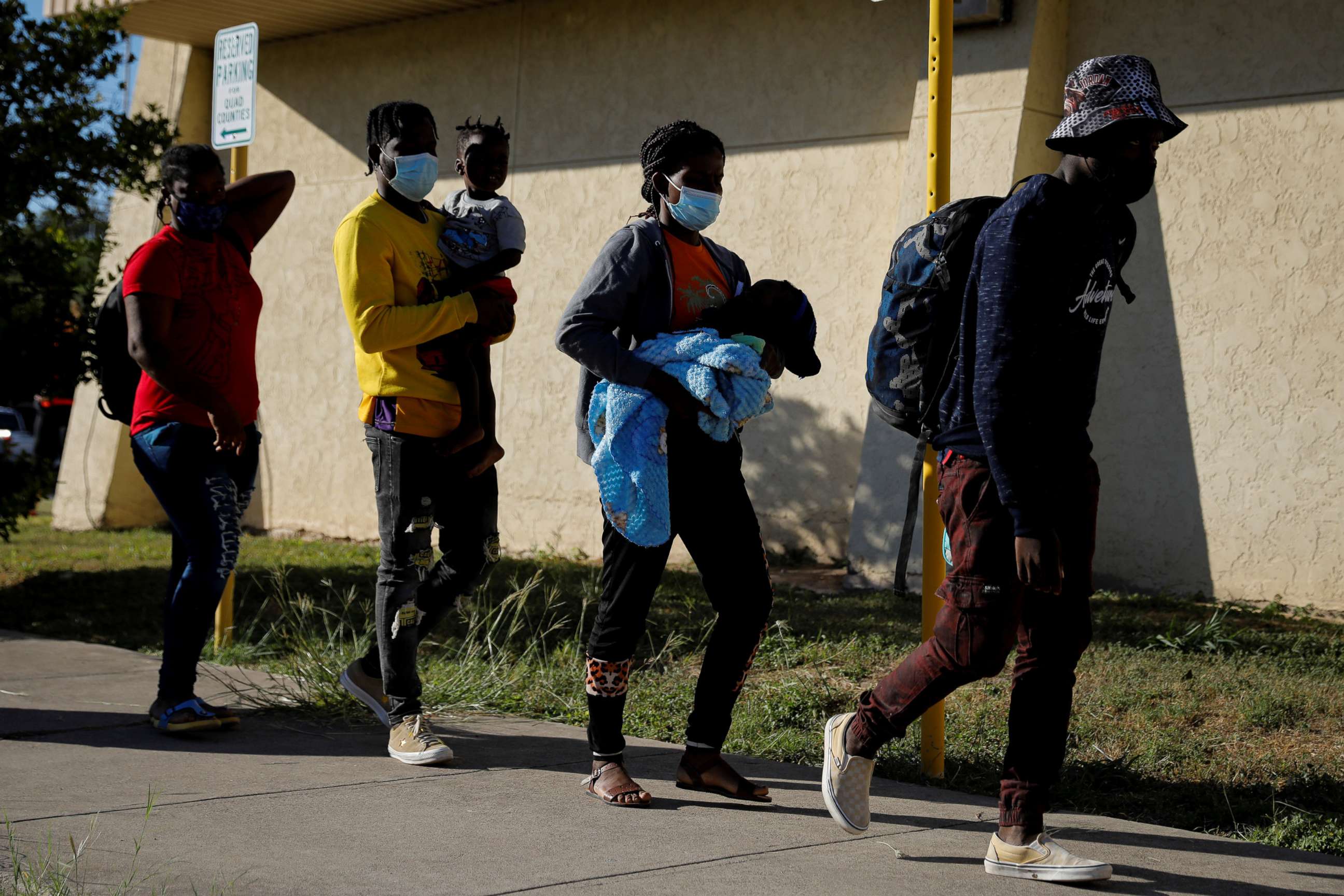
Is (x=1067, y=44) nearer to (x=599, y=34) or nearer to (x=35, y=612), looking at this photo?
(x=599, y=34)

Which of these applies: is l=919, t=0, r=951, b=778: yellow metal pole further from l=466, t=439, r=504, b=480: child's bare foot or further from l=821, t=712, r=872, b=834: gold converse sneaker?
l=466, t=439, r=504, b=480: child's bare foot

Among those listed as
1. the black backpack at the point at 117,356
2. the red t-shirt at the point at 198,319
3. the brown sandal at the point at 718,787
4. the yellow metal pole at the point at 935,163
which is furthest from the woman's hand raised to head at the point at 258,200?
the brown sandal at the point at 718,787

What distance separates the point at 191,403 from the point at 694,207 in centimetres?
198

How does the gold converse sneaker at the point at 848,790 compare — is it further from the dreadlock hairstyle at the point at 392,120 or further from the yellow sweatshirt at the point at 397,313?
the dreadlock hairstyle at the point at 392,120

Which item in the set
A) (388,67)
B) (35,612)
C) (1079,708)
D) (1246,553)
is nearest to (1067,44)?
(1246,553)

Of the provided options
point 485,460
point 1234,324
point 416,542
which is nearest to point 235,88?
point 485,460

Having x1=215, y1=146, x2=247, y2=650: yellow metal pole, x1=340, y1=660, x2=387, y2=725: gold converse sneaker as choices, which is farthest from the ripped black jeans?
x1=215, y1=146, x2=247, y2=650: yellow metal pole

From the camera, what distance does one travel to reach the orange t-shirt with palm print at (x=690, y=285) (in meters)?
4.23

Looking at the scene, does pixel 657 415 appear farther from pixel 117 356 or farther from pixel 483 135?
pixel 117 356

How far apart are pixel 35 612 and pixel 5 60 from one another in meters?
3.16

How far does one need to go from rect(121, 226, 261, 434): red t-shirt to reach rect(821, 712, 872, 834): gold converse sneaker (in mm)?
2533

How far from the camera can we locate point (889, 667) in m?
6.12

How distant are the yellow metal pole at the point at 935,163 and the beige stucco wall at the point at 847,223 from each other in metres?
3.93

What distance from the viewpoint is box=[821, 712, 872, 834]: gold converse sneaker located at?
12.4 ft
